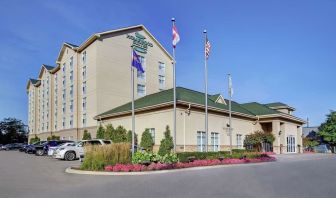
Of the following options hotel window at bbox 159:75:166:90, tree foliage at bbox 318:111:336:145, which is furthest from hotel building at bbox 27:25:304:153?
tree foliage at bbox 318:111:336:145

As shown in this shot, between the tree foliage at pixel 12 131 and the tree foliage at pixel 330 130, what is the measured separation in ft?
277

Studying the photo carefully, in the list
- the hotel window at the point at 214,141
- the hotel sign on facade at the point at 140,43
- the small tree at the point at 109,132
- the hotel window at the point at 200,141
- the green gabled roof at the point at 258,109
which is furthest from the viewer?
the hotel sign on facade at the point at 140,43

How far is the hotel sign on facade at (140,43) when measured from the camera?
152 feet

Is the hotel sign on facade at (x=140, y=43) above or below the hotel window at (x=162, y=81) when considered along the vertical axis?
above

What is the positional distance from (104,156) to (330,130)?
4908cm

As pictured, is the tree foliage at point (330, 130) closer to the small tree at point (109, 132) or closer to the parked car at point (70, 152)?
the small tree at point (109, 132)

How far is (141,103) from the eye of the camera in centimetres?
3603

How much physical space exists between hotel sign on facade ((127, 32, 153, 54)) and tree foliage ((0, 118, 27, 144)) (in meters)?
70.9

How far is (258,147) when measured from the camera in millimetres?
39688

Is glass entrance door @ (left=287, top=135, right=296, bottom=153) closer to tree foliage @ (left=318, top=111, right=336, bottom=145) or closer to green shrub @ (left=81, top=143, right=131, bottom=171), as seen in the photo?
tree foliage @ (left=318, top=111, right=336, bottom=145)

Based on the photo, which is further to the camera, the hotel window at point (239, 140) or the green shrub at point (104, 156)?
the hotel window at point (239, 140)

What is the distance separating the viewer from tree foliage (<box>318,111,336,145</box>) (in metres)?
55.0

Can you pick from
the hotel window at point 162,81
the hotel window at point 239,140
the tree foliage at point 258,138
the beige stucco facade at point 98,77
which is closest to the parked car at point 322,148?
the tree foliage at point 258,138

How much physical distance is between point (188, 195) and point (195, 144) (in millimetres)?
21734
